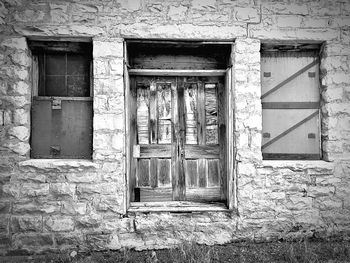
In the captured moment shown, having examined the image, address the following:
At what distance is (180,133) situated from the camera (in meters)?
3.89

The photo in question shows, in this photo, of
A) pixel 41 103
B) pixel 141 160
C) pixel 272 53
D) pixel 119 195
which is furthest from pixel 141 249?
pixel 272 53

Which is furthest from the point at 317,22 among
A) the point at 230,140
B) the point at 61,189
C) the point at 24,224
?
the point at 24,224

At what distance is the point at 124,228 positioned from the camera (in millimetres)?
3398

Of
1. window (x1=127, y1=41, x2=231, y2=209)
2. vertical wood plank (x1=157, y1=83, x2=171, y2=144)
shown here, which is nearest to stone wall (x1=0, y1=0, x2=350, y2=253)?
window (x1=127, y1=41, x2=231, y2=209)

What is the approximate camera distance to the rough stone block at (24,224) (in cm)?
329

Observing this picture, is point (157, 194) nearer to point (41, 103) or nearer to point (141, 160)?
point (141, 160)

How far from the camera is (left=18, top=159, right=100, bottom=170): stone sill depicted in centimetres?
331

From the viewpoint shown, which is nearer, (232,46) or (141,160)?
(232,46)

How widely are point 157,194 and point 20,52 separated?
266 cm

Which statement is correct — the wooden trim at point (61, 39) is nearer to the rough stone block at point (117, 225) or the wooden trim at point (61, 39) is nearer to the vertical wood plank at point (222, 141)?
the vertical wood plank at point (222, 141)

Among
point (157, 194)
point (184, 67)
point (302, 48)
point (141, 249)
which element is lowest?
point (141, 249)

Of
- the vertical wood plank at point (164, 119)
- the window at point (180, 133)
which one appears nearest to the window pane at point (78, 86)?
the window at point (180, 133)

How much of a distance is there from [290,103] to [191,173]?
177cm

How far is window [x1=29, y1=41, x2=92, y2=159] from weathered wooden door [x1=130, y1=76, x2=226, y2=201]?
0.69 meters
